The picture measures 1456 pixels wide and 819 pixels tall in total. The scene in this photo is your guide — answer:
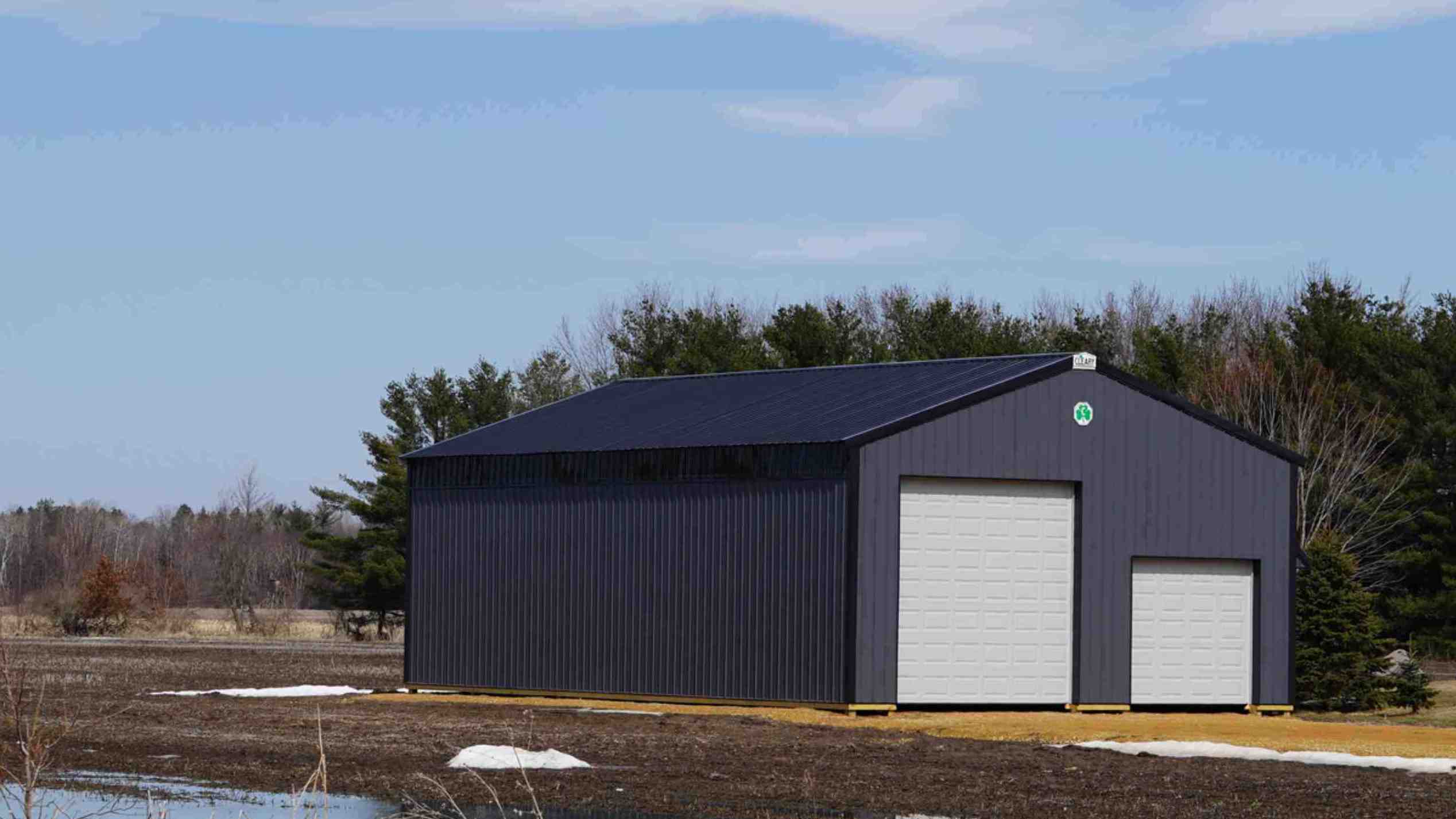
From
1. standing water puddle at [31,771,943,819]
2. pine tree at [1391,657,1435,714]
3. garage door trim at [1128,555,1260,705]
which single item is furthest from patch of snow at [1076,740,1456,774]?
pine tree at [1391,657,1435,714]

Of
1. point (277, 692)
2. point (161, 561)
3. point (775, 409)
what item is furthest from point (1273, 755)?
point (161, 561)

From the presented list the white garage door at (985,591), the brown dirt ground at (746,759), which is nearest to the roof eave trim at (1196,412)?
the white garage door at (985,591)

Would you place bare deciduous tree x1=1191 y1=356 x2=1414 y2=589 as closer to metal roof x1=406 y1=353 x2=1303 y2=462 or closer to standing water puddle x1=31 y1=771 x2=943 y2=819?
metal roof x1=406 y1=353 x2=1303 y2=462

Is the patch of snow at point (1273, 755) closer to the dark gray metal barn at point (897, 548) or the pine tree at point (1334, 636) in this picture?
the dark gray metal barn at point (897, 548)

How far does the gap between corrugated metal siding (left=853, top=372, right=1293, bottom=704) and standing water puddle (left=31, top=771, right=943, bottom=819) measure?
1149 cm

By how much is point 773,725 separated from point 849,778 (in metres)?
6.68

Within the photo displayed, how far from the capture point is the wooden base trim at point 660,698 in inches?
1092

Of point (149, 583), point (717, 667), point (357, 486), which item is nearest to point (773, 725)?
point (717, 667)

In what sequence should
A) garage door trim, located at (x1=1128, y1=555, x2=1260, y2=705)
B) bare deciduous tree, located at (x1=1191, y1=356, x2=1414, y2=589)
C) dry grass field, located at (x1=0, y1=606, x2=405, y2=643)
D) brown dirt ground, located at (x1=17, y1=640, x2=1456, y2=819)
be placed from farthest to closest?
dry grass field, located at (x1=0, y1=606, x2=405, y2=643)
bare deciduous tree, located at (x1=1191, y1=356, x2=1414, y2=589)
garage door trim, located at (x1=1128, y1=555, x2=1260, y2=705)
brown dirt ground, located at (x1=17, y1=640, x2=1456, y2=819)

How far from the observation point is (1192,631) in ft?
100

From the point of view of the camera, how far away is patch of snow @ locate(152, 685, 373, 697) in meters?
31.1

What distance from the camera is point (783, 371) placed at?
34281mm

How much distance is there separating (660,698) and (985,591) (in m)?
4.65

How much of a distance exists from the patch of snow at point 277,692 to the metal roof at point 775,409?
3737 mm
